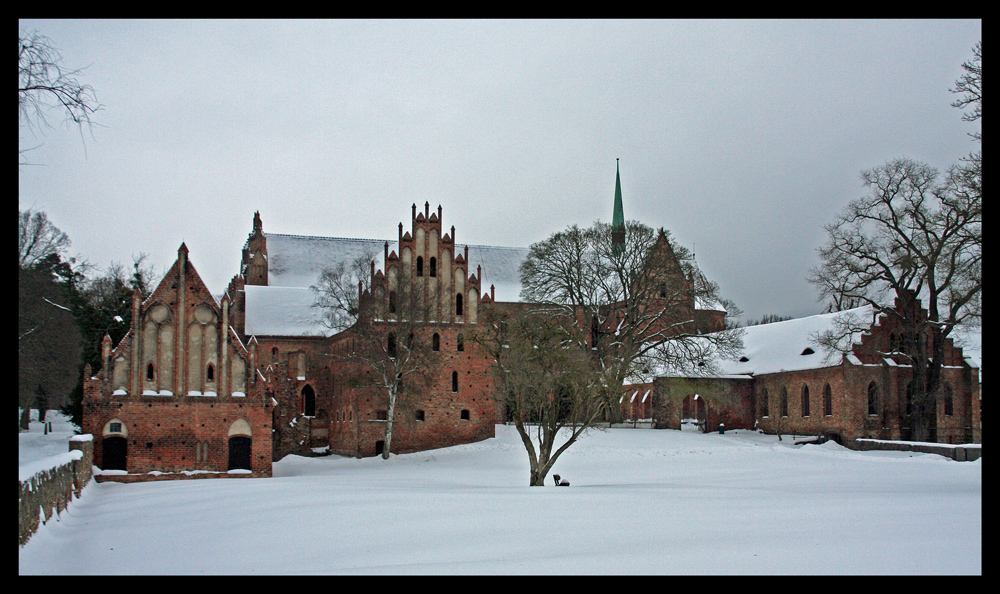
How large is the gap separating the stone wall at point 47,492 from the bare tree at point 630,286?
25.5 metres

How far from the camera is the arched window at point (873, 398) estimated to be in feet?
150

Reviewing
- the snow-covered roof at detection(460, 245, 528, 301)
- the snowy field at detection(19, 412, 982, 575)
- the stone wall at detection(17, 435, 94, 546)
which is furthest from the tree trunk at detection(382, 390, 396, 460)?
the stone wall at detection(17, 435, 94, 546)

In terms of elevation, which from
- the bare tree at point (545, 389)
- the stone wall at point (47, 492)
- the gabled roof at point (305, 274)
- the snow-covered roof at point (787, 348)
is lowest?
the stone wall at point (47, 492)

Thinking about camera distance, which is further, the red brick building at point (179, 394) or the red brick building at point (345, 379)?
the red brick building at point (345, 379)

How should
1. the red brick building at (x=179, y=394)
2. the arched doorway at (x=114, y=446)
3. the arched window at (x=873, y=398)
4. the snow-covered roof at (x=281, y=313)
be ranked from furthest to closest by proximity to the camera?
1. the snow-covered roof at (x=281, y=313)
2. the arched window at (x=873, y=398)
3. the red brick building at (x=179, y=394)
4. the arched doorway at (x=114, y=446)

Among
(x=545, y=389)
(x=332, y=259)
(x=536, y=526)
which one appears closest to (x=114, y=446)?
(x=545, y=389)

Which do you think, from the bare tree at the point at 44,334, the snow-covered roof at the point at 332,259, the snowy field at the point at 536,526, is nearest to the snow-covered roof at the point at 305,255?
the snow-covered roof at the point at 332,259

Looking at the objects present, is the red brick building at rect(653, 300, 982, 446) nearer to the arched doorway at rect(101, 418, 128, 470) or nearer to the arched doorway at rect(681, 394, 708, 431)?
the arched doorway at rect(681, 394, 708, 431)

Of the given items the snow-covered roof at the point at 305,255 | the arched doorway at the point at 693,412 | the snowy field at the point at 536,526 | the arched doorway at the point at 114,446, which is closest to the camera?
the snowy field at the point at 536,526

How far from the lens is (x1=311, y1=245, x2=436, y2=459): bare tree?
43.0 meters

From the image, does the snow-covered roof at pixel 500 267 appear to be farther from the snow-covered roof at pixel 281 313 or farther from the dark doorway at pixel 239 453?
the dark doorway at pixel 239 453

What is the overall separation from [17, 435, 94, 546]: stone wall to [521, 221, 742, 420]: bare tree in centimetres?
2552
